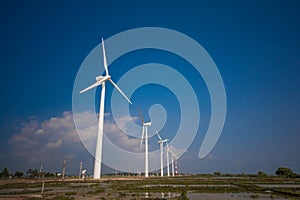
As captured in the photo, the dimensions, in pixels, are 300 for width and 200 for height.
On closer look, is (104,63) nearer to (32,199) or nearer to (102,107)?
(102,107)

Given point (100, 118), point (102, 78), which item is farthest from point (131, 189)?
point (102, 78)

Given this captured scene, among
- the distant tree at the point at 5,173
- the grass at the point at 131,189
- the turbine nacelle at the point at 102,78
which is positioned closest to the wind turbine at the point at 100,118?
the turbine nacelle at the point at 102,78

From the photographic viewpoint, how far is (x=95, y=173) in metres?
50.6

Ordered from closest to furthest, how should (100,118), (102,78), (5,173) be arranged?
1. (100,118)
2. (102,78)
3. (5,173)

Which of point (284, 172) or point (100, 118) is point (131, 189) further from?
point (284, 172)

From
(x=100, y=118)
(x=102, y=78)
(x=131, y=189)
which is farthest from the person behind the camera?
(x=102, y=78)

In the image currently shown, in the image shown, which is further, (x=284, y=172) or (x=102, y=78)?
(x=284, y=172)

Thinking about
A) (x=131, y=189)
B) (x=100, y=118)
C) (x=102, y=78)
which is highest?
(x=102, y=78)

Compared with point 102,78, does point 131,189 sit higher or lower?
lower

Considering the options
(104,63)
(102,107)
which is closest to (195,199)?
(102,107)

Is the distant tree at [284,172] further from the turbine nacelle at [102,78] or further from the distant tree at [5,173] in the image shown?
the distant tree at [5,173]

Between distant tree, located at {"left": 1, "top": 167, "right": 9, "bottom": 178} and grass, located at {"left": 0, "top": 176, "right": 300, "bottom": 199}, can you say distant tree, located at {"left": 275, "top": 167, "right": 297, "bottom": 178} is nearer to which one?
grass, located at {"left": 0, "top": 176, "right": 300, "bottom": 199}

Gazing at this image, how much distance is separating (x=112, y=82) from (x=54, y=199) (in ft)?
122

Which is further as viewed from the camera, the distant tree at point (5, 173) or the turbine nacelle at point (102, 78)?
the distant tree at point (5, 173)
